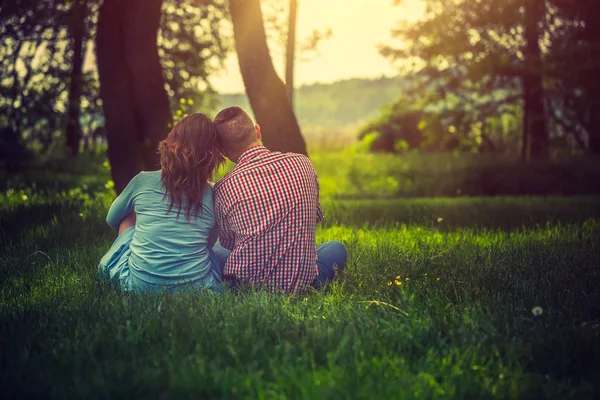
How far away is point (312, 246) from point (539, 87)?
1349 centimetres

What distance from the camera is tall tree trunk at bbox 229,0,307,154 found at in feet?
27.6

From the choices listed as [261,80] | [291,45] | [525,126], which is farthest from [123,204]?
[525,126]

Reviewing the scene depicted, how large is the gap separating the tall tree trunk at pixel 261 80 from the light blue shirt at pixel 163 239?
351cm

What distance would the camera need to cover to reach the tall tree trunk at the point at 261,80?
8414 millimetres

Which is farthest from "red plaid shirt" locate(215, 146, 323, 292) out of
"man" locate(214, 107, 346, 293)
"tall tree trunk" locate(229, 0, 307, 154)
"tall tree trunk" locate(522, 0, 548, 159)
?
"tall tree trunk" locate(522, 0, 548, 159)

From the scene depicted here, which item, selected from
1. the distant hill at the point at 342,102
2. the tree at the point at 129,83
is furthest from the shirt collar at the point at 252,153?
the distant hill at the point at 342,102

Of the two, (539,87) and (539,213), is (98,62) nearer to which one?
(539,213)

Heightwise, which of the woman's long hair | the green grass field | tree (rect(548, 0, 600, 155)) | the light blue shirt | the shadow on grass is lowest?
the shadow on grass

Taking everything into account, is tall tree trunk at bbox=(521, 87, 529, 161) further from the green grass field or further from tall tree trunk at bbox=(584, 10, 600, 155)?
the green grass field

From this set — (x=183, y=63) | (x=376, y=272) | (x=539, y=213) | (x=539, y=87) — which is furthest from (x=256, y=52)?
(x=183, y=63)

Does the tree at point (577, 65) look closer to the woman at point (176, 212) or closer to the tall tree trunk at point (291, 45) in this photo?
the tall tree trunk at point (291, 45)

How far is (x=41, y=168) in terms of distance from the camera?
18.1 meters

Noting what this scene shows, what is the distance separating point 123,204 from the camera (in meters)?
5.20

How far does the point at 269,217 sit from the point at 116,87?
5.12 m
